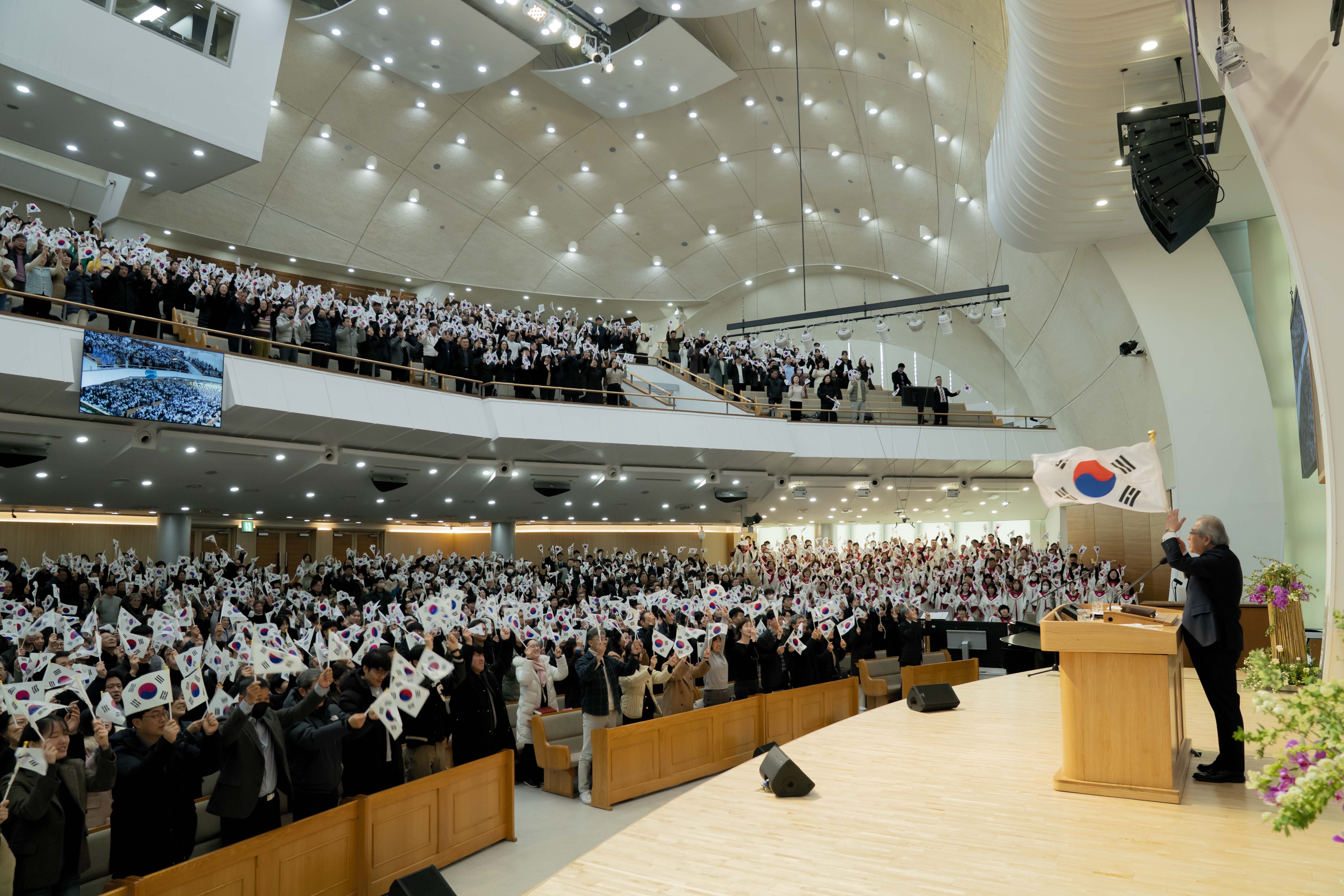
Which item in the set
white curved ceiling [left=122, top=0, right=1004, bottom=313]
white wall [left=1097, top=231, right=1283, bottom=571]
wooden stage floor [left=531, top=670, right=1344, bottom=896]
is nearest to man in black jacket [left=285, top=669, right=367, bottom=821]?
wooden stage floor [left=531, top=670, right=1344, bottom=896]

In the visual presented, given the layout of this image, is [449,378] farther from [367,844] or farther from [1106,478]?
[1106,478]

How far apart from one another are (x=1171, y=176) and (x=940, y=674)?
6.71 metres

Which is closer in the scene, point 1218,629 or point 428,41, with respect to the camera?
point 1218,629

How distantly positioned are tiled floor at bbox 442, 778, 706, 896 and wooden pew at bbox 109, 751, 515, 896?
145 mm

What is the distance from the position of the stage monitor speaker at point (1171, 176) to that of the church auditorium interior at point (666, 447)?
3 centimetres

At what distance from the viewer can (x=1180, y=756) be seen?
4770 mm

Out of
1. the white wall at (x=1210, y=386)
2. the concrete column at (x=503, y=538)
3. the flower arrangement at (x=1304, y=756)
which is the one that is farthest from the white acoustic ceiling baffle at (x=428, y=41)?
the flower arrangement at (x=1304, y=756)

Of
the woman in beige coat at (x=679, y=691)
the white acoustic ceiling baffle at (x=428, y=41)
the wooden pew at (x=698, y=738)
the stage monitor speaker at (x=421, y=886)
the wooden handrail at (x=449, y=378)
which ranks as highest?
the white acoustic ceiling baffle at (x=428, y=41)

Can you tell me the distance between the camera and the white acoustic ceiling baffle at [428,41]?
16.8 meters

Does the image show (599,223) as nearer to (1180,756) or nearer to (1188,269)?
(1188,269)

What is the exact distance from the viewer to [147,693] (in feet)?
15.4

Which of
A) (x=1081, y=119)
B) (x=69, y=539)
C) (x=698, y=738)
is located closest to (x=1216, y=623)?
(x=698, y=738)

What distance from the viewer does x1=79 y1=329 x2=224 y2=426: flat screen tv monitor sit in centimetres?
1074

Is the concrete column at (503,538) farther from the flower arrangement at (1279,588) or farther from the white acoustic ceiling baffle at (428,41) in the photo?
the flower arrangement at (1279,588)
